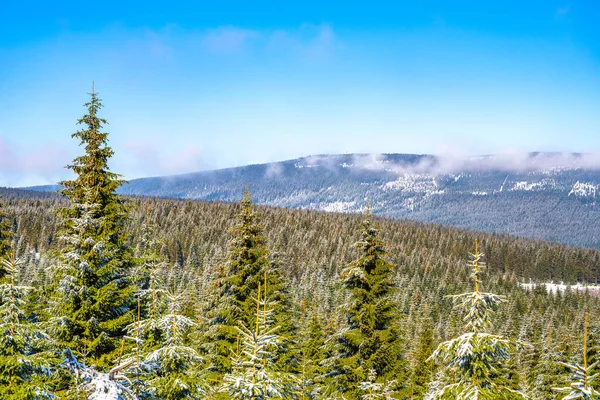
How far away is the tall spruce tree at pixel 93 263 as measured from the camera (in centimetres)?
1405

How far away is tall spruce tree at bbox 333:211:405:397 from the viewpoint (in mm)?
18391

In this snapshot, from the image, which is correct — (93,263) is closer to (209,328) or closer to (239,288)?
(239,288)

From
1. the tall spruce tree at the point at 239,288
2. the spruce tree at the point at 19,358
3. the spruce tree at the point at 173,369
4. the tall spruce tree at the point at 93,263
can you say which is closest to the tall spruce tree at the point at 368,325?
the tall spruce tree at the point at 239,288

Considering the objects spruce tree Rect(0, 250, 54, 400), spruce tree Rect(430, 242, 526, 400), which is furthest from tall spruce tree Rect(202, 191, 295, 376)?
spruce tree Rect(430, 242, 526, 400)

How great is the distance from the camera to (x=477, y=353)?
25.5ft

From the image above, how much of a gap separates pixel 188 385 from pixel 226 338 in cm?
1191

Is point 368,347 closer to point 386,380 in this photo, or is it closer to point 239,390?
point 386,380

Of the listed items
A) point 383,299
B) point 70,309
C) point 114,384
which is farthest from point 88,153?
point 383,299

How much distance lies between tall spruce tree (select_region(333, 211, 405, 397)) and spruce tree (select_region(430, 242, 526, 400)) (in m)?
10.4

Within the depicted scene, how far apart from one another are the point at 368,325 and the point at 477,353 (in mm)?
11211

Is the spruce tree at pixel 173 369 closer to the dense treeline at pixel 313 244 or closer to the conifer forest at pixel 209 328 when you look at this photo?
the conifer forest at pixel 209 328

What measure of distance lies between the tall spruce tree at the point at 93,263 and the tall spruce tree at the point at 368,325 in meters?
9.40

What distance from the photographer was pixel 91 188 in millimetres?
15773

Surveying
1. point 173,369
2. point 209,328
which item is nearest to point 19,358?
point 173,369
